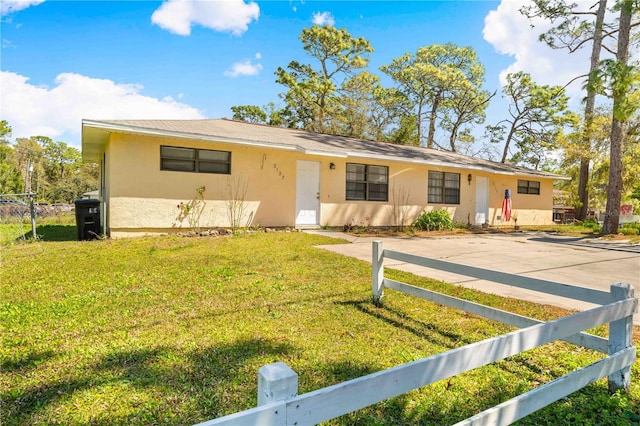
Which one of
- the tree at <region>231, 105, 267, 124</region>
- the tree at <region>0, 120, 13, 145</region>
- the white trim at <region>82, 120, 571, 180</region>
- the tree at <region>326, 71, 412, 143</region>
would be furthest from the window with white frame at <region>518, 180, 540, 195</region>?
the tree at <region>0, 120, 13, 145</region>

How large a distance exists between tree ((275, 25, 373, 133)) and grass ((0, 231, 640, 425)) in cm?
2222

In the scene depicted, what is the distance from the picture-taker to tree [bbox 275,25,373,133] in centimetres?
2533

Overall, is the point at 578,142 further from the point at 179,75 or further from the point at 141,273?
the point at 141,273

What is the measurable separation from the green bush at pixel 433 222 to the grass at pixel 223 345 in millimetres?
7505

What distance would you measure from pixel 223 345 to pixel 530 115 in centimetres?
2977

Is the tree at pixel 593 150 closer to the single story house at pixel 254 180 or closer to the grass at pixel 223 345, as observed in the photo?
the single story house at pixel 254 180

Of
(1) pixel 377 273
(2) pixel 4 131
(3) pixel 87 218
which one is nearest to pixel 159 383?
(1) pixel 377 273

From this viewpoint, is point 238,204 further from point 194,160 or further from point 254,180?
point 194,160

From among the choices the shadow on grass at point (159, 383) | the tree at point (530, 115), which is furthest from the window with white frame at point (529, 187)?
the shadow on grass at point (159, 383)

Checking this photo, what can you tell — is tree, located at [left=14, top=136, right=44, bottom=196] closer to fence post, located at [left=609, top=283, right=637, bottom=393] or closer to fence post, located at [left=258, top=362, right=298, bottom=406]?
fence post, located at [left=258, top=362, right=298, bottom=406]

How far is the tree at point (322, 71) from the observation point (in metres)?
25.3

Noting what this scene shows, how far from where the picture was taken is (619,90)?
10484mm

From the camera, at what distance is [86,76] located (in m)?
16.7

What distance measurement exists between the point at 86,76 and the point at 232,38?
879cm
